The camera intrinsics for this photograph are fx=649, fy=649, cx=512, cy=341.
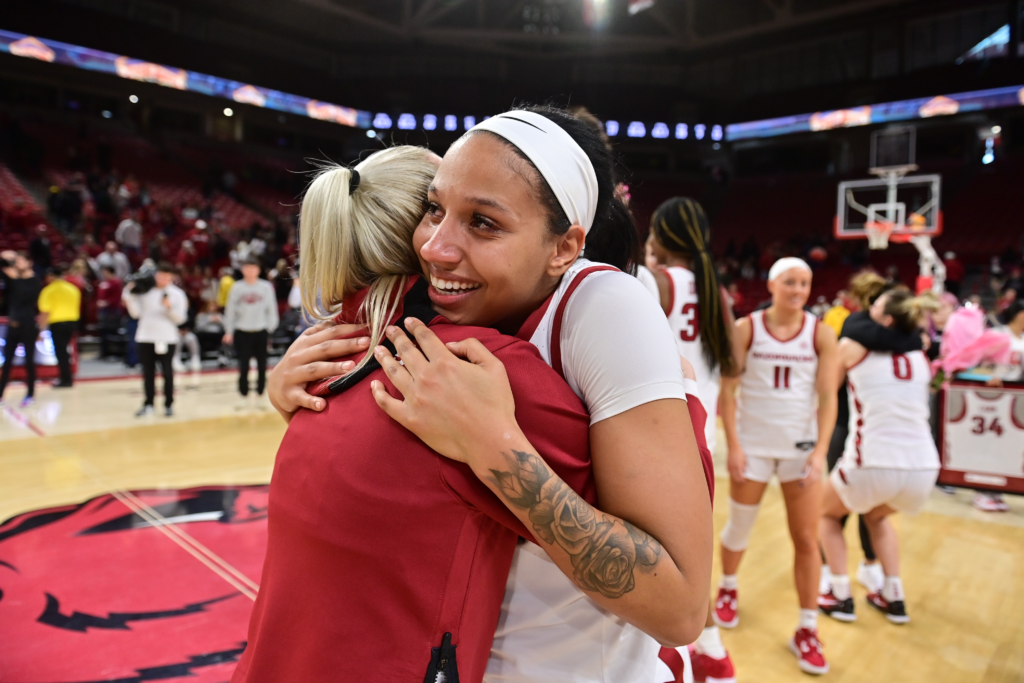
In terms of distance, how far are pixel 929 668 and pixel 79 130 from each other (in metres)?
23.1

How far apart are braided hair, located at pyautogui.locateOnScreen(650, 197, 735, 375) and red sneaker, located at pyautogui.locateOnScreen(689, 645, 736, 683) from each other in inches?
49.3

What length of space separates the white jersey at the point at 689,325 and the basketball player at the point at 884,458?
0.97m

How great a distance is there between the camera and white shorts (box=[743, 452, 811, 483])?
10.3 feet

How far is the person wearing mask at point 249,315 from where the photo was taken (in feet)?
25.5

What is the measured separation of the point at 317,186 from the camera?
1185mm

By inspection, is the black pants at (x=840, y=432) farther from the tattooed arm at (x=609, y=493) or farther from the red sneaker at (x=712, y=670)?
the tattooed arm at (x=609, y=493)

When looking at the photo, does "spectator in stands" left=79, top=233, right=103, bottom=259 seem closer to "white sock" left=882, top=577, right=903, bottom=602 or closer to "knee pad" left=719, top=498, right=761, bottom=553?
"knee pad" left=719, top=498, right=761, bottom=553

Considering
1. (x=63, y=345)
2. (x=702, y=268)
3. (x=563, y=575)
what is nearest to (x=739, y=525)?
(x=702, y=268)

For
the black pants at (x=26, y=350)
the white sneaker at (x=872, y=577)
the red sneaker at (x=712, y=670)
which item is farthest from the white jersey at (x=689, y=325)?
the black pants at (x=26, y=350)

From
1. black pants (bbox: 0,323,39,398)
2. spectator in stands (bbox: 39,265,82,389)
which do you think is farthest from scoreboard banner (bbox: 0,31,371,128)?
black pants (bbox: 0,323,39,398)

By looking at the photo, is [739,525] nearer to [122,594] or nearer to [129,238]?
[122,594]

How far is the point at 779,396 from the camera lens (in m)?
3.20

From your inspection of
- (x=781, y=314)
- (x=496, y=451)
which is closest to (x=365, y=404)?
(x=496, y=451)

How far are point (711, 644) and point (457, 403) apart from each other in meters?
2.36
